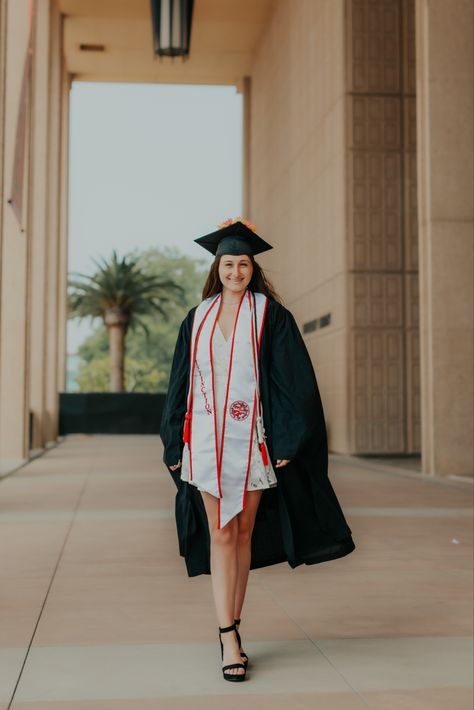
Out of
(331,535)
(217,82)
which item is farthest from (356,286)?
(217,82)

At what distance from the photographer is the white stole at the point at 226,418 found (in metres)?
4.02

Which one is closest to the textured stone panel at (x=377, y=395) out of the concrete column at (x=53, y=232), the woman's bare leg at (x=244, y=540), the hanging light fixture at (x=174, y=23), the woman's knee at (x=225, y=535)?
the hanging light fixture at (x=174, y=23)

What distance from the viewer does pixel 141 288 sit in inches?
1489

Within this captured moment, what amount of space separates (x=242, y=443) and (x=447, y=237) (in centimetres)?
1042

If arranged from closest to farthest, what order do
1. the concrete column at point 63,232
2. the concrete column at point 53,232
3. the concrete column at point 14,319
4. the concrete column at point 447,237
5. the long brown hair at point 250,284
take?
the long brown hair at point 250,284 → the concrete column at point 447,237 → the concrete column at point 14,319 → the concrete column at point 53,232 → the concrete column at point 63,232

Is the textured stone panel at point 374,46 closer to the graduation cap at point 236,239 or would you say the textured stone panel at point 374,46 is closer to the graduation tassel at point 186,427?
the graduation cap at point 236,239

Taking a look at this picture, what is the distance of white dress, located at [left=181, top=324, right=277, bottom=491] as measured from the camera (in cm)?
405

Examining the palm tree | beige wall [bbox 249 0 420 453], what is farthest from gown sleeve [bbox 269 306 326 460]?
the palm tree

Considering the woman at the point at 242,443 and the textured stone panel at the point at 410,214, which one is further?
the textured stone panel at the point at 410,214

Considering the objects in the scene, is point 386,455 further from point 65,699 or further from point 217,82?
point 217,82

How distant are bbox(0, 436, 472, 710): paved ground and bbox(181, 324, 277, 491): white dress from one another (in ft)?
2.66

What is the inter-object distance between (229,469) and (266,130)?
24789 mm

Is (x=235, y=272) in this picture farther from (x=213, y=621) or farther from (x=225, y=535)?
(x=213, y=621)

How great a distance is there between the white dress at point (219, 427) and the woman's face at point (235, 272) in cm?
23
